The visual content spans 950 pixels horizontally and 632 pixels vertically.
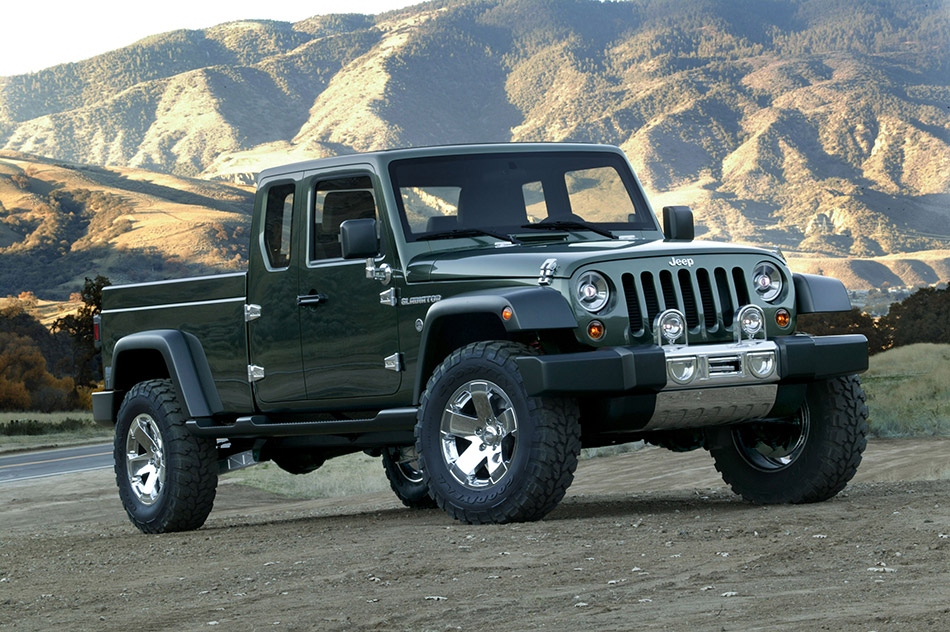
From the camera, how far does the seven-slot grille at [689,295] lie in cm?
782

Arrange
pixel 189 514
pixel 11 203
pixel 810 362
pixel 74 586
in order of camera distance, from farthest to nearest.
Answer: pixel 11 203 < pixel 189 514 < pixel 810 362 < pixel 74 586

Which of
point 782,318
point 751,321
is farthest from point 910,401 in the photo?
point 751,321

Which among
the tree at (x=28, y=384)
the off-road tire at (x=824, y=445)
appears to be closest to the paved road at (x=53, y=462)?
the tree at (x=28, y=384)

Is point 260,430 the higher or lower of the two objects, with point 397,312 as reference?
lower

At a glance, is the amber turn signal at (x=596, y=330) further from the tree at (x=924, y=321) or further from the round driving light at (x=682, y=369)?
the tree at (x=924, y=321)

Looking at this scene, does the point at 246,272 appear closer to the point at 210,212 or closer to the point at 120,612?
the point at 120,612

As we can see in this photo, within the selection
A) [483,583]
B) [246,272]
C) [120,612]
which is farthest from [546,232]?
[120,612]

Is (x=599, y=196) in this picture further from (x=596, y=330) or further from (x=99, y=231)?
(x=99, y=231)

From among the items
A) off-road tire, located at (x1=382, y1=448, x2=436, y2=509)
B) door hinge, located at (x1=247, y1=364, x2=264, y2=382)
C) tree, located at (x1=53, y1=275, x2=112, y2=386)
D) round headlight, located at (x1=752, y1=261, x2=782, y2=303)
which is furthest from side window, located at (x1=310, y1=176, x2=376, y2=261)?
tree, located at (x1=53, y1=275, x2=112, y2=386)

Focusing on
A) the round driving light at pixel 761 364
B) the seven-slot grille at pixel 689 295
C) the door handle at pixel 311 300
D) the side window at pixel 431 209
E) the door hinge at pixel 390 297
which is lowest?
the round driving light at pixel 761 364

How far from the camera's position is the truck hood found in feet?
25.6

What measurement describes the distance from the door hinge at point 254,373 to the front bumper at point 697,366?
2792 millimetres

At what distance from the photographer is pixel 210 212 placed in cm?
16550

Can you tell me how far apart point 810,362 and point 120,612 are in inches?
167
